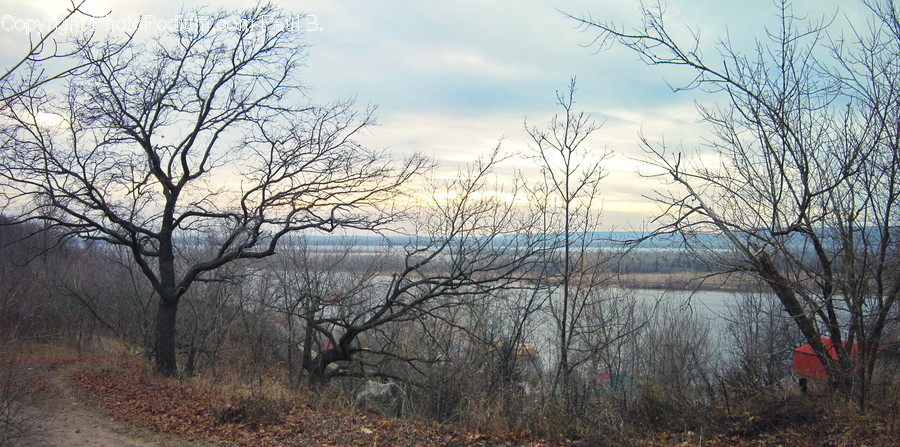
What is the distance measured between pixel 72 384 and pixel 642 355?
21.7 m

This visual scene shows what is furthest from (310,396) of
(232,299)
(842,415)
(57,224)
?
(232,299)

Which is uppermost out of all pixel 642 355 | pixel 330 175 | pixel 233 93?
pixel 233 93

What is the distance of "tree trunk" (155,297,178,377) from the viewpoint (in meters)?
12.1

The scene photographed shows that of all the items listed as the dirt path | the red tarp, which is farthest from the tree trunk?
the red tarp

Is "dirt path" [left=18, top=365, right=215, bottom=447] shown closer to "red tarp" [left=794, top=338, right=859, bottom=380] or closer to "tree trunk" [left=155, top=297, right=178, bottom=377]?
"tree trunk" [left=155, top=297, right=178, bottom=377]

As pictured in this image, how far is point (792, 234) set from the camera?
284 inches

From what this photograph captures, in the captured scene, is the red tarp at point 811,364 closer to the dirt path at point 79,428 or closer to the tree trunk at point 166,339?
the dirt path at point 79,428

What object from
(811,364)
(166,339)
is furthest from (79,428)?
(811,364)

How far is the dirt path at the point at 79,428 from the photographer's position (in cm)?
725

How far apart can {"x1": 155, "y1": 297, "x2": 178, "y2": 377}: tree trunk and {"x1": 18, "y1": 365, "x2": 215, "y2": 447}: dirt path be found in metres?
1.87

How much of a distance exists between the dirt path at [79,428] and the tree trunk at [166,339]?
73.5 inches

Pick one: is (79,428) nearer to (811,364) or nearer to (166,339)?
(166,339)

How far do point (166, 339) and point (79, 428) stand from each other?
14.1 ft

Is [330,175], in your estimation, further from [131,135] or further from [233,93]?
[131,135]
